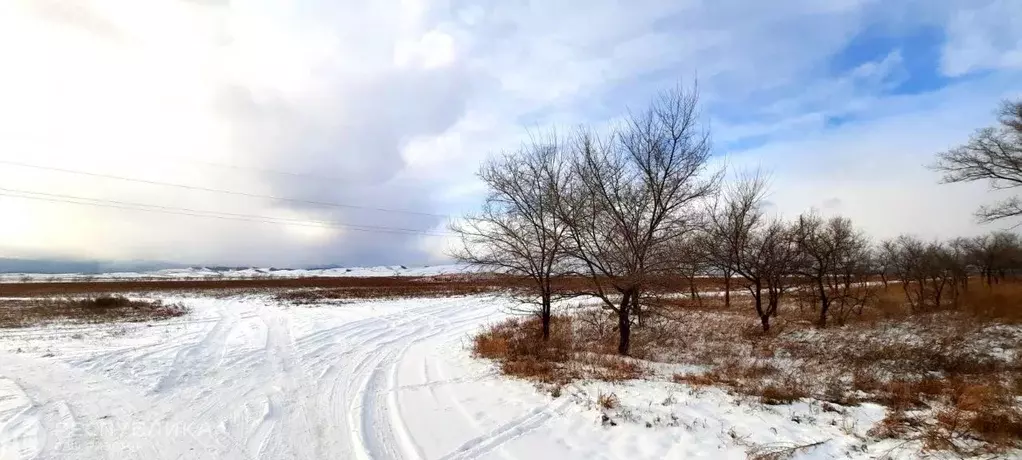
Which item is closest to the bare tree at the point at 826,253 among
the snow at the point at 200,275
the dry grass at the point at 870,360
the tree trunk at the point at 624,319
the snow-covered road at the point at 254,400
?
the dry grass at the point at 870,360

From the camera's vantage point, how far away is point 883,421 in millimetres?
6281

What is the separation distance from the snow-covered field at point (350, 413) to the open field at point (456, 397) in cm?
4

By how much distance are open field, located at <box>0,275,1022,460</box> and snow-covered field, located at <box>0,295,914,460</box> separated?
0.04 metres

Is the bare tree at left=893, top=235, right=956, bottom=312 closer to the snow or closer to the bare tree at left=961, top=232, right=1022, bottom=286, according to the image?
the bare tree at left=961, top=232, right=1022, bottom=286

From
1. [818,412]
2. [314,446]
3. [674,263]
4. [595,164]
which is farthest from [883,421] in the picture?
[595,164]

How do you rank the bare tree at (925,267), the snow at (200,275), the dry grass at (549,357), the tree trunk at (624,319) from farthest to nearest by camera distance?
the snow at (200,275) → the bare tree at (925,267) → the tree trunk at (624,319) → the dry grass at (549,357)

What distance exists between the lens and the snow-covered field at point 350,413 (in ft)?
18.8

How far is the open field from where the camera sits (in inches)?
229

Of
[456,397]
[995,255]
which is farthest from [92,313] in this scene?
[995,255]

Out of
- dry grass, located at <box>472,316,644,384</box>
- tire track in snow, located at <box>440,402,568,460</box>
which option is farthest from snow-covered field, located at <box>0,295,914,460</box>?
dry grass, located at <box>472,316,644,384</box>

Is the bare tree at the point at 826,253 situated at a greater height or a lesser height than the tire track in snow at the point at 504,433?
greater

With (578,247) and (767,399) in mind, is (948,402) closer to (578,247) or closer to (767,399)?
(767,399)

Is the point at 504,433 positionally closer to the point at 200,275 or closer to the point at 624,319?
the point at 624,319

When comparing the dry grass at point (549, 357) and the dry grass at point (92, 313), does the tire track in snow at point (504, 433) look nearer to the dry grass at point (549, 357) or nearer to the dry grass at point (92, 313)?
the dry grass at point (549, 357)
